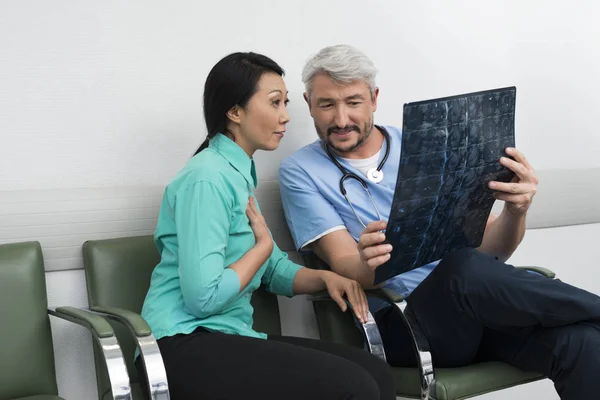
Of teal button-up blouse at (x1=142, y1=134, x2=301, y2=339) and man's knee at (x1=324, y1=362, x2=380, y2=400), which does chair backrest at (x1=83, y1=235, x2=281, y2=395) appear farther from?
man's knee at (x1=324, y1=362, x2=380, y2=400)

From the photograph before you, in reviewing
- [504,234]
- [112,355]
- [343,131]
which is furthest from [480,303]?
[112,355]

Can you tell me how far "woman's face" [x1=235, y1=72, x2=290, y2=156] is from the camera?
2.17 m

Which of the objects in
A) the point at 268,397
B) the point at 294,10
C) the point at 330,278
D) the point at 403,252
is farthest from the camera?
the point at 294,10

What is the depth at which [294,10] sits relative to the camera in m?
2.73

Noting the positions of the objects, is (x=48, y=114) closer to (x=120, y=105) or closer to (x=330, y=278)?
(x=120, y=105)

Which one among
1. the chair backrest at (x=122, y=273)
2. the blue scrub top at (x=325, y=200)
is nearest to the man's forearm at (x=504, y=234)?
the blue scrub top at (x=325, y=200)

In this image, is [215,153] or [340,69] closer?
[215,153]

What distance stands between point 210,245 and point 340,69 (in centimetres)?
79

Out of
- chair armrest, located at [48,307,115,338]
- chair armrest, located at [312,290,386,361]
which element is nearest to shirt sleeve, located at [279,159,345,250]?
chair armrest, located at [312,290,386,361]

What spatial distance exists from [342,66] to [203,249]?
2.70 feet

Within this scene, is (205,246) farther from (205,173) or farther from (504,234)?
(504,234)

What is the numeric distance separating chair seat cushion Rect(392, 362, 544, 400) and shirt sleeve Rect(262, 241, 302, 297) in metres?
0.38

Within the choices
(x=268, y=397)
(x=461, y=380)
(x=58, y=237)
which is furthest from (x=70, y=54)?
(x=461, y=380)

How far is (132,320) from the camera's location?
1.88 meters
